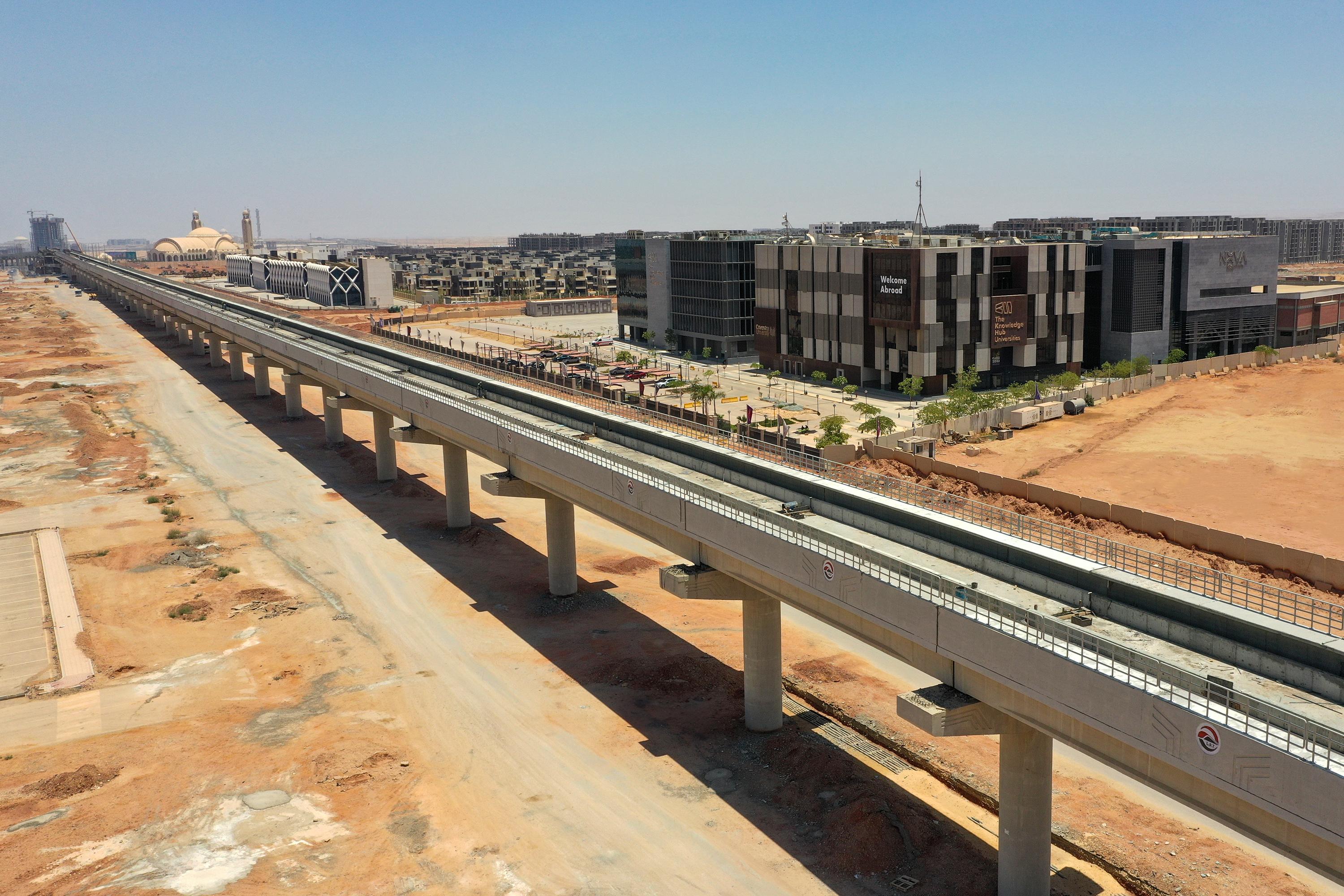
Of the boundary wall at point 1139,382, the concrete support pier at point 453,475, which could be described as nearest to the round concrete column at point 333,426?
the concrete support pier at point 453,475

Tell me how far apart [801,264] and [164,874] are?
277ft

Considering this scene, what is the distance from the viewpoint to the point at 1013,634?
20.7m

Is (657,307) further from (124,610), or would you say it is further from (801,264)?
(124,610)

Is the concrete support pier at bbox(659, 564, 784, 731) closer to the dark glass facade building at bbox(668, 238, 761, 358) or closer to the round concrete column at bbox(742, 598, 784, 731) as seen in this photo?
the round concrete column at bbox(742, 598, 784, 731)

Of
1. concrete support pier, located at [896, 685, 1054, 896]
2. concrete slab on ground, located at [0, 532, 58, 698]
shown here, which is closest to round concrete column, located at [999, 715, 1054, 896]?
concrete support pier, located at [896, 685, 1054, 896]

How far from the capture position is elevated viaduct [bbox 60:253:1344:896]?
16688mm

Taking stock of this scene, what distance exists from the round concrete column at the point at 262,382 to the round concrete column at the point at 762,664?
81683 millimetres

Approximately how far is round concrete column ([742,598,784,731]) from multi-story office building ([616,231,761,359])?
8651 centimetres

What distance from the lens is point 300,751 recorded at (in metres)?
32.5

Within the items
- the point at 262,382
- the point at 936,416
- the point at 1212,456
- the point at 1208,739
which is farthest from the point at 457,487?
the point at 262,382

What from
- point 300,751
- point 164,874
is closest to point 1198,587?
point 300,751

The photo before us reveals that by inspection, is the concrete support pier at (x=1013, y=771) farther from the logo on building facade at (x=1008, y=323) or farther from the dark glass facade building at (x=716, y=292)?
the dark glass facade building at (x=716, y=292)

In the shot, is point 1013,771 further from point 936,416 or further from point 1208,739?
point 936,416

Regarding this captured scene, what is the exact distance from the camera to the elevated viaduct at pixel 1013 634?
16688 millimetres
